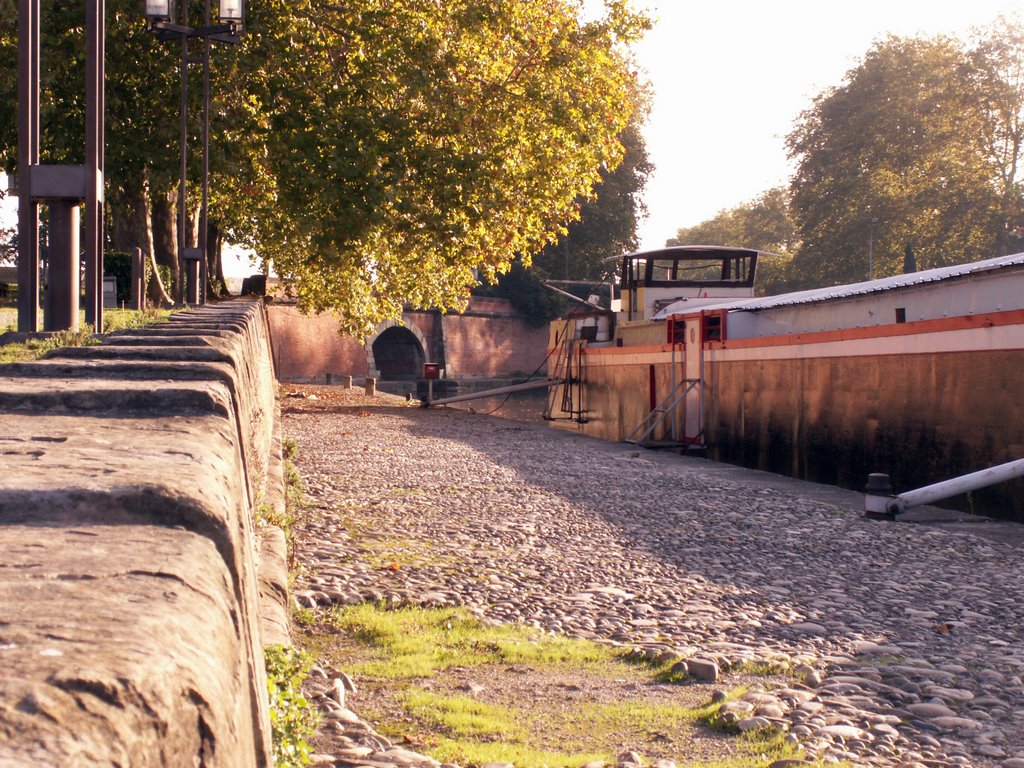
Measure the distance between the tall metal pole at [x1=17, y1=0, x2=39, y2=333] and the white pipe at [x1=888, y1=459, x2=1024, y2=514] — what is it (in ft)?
25.7

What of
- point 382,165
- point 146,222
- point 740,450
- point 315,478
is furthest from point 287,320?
point 315,478

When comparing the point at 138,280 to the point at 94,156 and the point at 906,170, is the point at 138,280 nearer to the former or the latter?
the point at 94,156

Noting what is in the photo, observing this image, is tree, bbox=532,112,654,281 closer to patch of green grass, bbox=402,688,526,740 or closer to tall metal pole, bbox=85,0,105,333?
tall metal pole, bbox=85,0,105,333

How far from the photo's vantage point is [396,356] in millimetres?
57469

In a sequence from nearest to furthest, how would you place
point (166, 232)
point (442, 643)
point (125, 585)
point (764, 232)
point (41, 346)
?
point (125, 585)
point (442, 643)
point (41, 346)
point (166, 232)
point (764, 232)

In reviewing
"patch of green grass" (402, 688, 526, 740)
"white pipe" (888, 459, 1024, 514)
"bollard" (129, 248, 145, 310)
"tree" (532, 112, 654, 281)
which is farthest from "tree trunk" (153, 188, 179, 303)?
"tree" (532, 112, 654, 281)

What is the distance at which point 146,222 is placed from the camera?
22312 millimetres

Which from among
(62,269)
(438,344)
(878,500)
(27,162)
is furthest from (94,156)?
(438,344)

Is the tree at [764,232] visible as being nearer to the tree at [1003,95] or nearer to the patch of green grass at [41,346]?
the tree at [1003,95]

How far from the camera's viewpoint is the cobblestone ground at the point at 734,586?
4.73 meters

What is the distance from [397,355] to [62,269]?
4921cm

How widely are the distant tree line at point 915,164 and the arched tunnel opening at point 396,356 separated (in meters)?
17.6

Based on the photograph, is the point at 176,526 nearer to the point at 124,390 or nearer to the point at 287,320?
the point at 124,390

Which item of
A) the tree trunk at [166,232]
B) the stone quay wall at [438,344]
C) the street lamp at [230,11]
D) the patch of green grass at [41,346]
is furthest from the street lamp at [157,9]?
the stone quay wall at [438,344]
